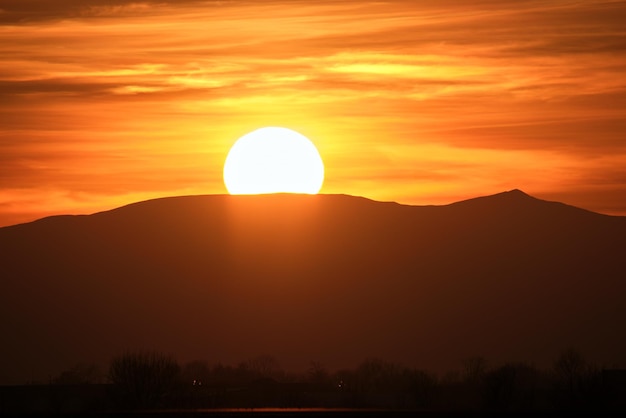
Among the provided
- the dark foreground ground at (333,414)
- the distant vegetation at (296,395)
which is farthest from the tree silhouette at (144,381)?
the dark foreground ground at (333,414)

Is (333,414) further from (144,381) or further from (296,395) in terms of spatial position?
(144,381)

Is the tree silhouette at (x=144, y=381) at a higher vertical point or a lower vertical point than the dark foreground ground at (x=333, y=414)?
higher

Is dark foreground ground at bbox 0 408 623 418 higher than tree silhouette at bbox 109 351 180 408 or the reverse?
the reverse

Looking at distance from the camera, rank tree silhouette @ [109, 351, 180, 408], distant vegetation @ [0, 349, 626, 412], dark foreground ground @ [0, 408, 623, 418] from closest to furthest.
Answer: dark foreground ground @ [0, 408, 623, 418]
distant vegetation @ [0, 349, 626, 412]
tree silhouette @ [109, 351, 180, 408]

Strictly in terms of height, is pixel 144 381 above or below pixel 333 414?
above

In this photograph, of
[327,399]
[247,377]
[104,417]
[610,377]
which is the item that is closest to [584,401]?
[610,377]

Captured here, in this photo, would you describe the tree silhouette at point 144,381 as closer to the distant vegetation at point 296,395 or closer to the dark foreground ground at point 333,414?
the distant vegetation at point 296,395

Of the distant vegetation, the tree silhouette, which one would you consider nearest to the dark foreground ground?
the distant vegetation

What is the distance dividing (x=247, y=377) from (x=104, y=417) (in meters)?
65.5

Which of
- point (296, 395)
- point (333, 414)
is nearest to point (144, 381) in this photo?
point (296, 395)

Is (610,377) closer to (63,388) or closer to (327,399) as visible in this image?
(327,399)

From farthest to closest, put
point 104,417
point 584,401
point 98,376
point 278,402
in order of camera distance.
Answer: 1. point 98,376
2. point 278,402
3. point 584,401
4. point 104,417

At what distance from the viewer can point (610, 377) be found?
340 ft

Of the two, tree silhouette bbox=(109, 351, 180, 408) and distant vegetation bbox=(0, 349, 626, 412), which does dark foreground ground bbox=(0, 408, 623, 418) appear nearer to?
distant vegetation bbox=(0, 349, 626, 412)
